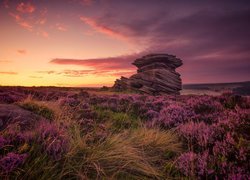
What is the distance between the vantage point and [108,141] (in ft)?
19.0

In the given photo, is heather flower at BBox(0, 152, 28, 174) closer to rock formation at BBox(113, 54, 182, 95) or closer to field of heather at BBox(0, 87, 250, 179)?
field of heather at BBox(0, 87, 250, 179)

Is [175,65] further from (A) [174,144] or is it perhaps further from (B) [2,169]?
(B) [2,169]

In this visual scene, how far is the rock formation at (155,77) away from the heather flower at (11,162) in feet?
74.3

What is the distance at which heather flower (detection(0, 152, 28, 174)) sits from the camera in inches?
133

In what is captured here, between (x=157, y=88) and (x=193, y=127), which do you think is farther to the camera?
(x=157, y=88)

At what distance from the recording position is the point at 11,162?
348 cm

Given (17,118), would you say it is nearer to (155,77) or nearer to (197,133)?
(197,133)

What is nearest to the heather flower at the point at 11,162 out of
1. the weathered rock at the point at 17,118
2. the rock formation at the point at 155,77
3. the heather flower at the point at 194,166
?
the weathered rock at the point at 17,118

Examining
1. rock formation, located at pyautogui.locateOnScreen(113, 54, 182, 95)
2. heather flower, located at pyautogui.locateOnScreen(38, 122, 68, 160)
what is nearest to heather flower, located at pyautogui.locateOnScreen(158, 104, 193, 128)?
heather flower, located at pyautogui.locateOnScreen(38, 122, 68, 160)

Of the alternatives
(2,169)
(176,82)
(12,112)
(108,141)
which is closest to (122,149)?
(108,141)

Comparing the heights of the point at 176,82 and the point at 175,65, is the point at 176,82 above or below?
below

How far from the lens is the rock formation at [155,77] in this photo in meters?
26.3

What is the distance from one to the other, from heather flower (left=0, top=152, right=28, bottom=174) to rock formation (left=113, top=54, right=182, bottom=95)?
2264 cm

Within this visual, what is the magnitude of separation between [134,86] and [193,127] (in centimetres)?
2212
